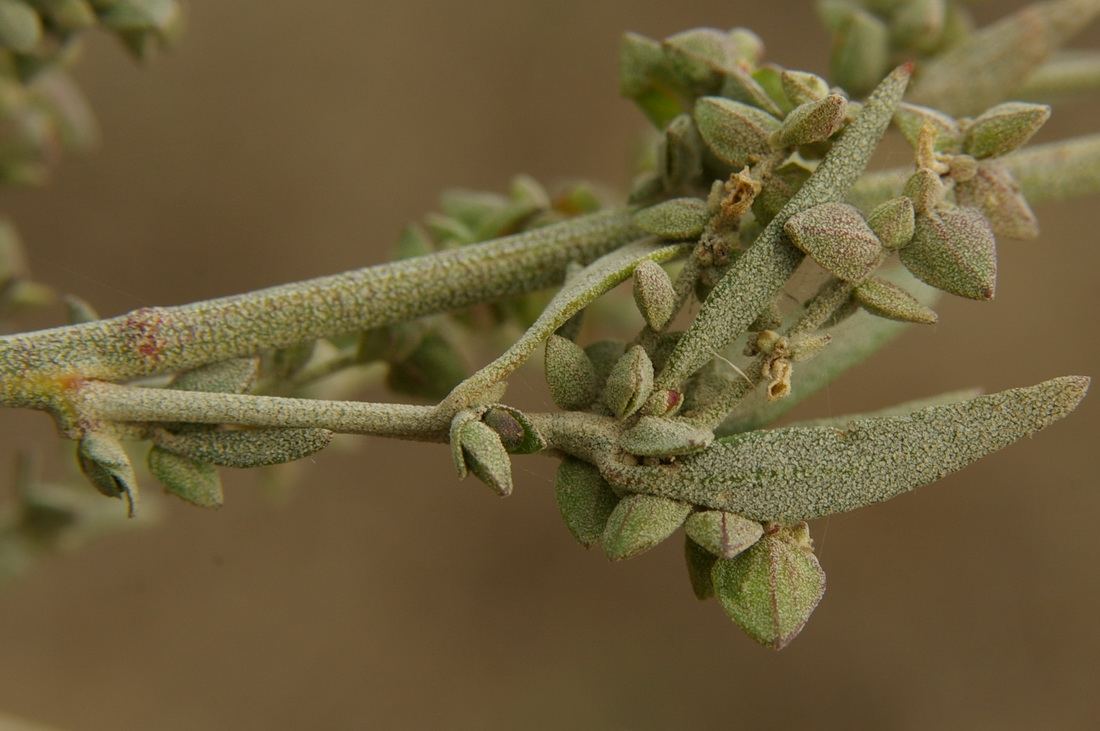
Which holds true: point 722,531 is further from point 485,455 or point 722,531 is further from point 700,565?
point 485,455

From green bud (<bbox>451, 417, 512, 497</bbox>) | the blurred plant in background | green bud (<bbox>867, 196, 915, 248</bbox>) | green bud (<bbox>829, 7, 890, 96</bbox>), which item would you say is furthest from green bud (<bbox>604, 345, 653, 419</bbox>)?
green bud (<bbox>829, 7, 890, 96</bbox>)

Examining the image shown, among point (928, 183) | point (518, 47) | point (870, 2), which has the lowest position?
point (928, 183)

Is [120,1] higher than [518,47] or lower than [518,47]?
lower

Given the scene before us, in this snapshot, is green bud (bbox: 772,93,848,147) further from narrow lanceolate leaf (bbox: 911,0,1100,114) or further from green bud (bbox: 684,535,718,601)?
narrow lanceolate leaf (bbox: 911,0,1100,114)

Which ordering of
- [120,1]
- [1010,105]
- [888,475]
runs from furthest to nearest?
[120,1] < [1010,105] < [888,475]

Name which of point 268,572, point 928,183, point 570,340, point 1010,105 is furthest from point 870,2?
point 268,572

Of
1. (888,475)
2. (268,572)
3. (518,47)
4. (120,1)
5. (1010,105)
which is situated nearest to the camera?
(888,475)

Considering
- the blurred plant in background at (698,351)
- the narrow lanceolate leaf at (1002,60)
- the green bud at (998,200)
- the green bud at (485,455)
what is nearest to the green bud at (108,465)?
the blurred plant in background at (698,351)

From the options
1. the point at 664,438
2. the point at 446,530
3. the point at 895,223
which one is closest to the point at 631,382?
the point at 664,438

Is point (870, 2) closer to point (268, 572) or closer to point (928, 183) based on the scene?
point (928, 183)
